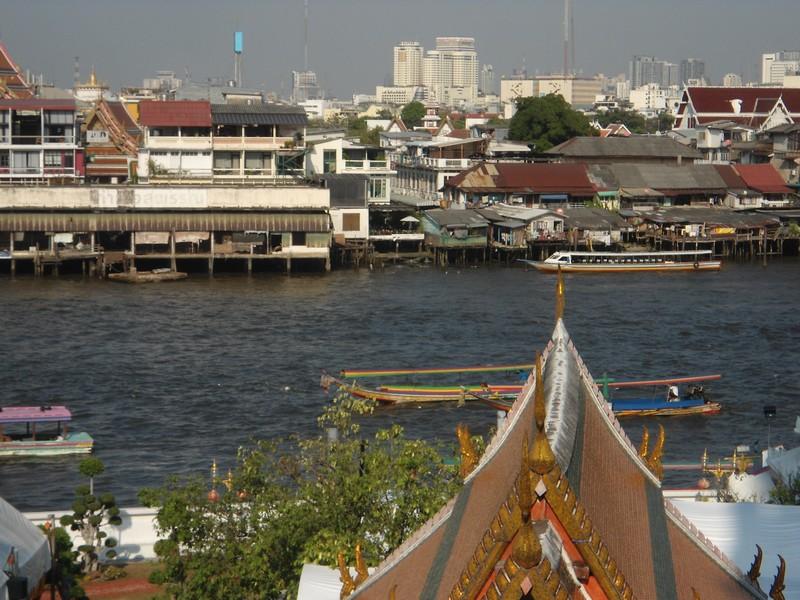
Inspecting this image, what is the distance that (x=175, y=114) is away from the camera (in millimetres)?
62000

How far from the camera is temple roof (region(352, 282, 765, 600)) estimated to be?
10.2 m

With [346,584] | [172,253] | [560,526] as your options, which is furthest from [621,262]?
[560,526]

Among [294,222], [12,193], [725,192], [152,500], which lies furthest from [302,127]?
[152,500]

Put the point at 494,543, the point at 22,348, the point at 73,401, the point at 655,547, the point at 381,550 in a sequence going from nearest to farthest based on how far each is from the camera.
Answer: the point at 494,543 → the point at 655,547 → the point at 381,550 → the point at 73,401 → the point at 22,348

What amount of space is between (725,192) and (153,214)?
28324 millimetres

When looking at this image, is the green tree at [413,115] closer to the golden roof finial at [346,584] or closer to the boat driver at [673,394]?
the boat driver at [673,394]

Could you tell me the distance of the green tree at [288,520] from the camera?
53.6 feet

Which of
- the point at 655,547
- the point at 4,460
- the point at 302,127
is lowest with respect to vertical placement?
the point at 4,460

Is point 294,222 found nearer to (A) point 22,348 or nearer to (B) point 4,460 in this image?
(A) point 22,348

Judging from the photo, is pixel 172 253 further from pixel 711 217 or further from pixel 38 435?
pixel 38 435

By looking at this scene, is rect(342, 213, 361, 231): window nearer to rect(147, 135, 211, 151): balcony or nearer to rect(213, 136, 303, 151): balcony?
rect(213, 136, 303, 151): balcony

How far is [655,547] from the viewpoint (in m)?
12.9

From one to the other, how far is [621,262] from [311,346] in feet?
67.8

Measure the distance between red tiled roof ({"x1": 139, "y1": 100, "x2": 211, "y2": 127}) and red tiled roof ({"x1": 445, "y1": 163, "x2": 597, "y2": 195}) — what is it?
1239 centimetres
